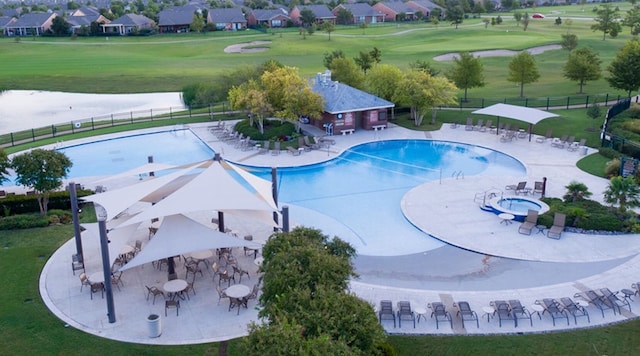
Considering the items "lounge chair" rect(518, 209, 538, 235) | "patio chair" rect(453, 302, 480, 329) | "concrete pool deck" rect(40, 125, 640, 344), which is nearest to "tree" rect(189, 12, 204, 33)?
"concrete pool deck" rect(40, 125, 640, 344)

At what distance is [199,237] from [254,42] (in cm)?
8401

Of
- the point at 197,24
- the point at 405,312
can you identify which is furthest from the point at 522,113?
the point at 197,24

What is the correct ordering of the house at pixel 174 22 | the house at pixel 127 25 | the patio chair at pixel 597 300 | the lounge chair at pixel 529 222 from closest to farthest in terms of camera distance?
the patio chair at pixel 597 300
the lounge chair at pixel 529 222
the house at pixel 127 25
the house at pixel 174 22

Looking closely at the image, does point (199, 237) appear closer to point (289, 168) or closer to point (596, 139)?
point (289, 168)

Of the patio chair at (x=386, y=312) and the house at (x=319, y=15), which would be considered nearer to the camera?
the patio chair at (x=386, y=312)

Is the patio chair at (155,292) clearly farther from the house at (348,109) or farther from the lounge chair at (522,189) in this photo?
the house at (348,109)

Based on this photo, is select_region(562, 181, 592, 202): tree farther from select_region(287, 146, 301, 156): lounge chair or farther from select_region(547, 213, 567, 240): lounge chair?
select_region(287, 146, 301, 156): lounge chair

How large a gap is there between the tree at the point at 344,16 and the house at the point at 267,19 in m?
11.8

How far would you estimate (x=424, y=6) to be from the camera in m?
143

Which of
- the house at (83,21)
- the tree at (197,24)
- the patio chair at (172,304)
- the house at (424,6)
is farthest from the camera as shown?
the house at (424,6)

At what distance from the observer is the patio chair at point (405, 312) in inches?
623

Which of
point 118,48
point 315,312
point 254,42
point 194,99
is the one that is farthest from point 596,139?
point 118,48

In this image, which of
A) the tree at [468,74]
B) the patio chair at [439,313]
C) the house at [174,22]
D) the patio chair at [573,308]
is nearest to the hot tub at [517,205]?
the patio chair at [573,308]

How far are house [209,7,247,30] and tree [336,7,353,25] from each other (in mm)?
21963
